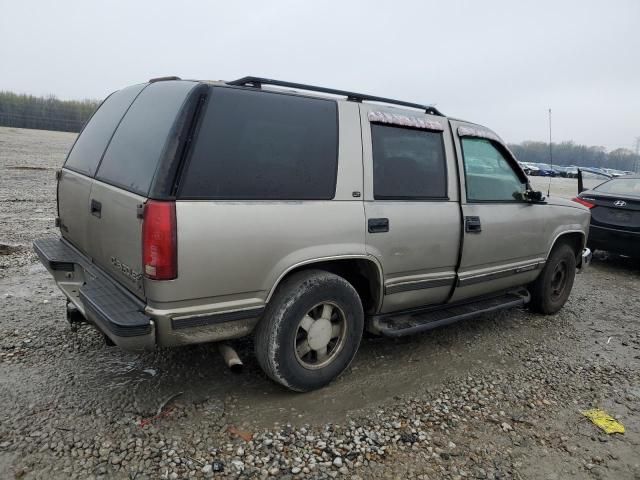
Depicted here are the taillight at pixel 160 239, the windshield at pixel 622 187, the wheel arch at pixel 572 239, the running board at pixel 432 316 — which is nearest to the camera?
the taillight at pixel 160 239

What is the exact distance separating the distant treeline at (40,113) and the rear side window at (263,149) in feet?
205

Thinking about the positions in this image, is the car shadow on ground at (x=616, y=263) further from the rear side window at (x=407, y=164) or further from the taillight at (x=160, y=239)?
the taillight at (x=160, y=239)

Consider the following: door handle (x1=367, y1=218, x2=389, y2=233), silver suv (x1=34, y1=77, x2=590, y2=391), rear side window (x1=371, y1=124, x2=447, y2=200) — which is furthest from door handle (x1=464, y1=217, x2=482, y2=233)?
door handle (x1=367, y1=218, x2=389, y2=233)

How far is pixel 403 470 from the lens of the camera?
258cm

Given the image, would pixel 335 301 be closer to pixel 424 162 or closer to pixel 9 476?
pixel 424 162

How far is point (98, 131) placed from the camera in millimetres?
3551

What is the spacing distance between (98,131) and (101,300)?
1.48m

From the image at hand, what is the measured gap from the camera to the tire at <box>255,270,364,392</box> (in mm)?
2922

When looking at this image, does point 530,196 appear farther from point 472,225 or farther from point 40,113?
point 40,113

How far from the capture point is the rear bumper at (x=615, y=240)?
23.3ft

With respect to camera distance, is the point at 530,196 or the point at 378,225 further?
the point at 530,196

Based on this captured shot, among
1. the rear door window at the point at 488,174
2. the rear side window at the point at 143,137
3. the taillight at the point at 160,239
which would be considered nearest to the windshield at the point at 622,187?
the rear door window at the point at 488,174

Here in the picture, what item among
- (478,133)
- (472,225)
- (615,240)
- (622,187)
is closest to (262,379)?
(472,225)

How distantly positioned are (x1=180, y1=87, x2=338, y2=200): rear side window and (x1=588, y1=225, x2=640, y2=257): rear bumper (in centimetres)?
602
